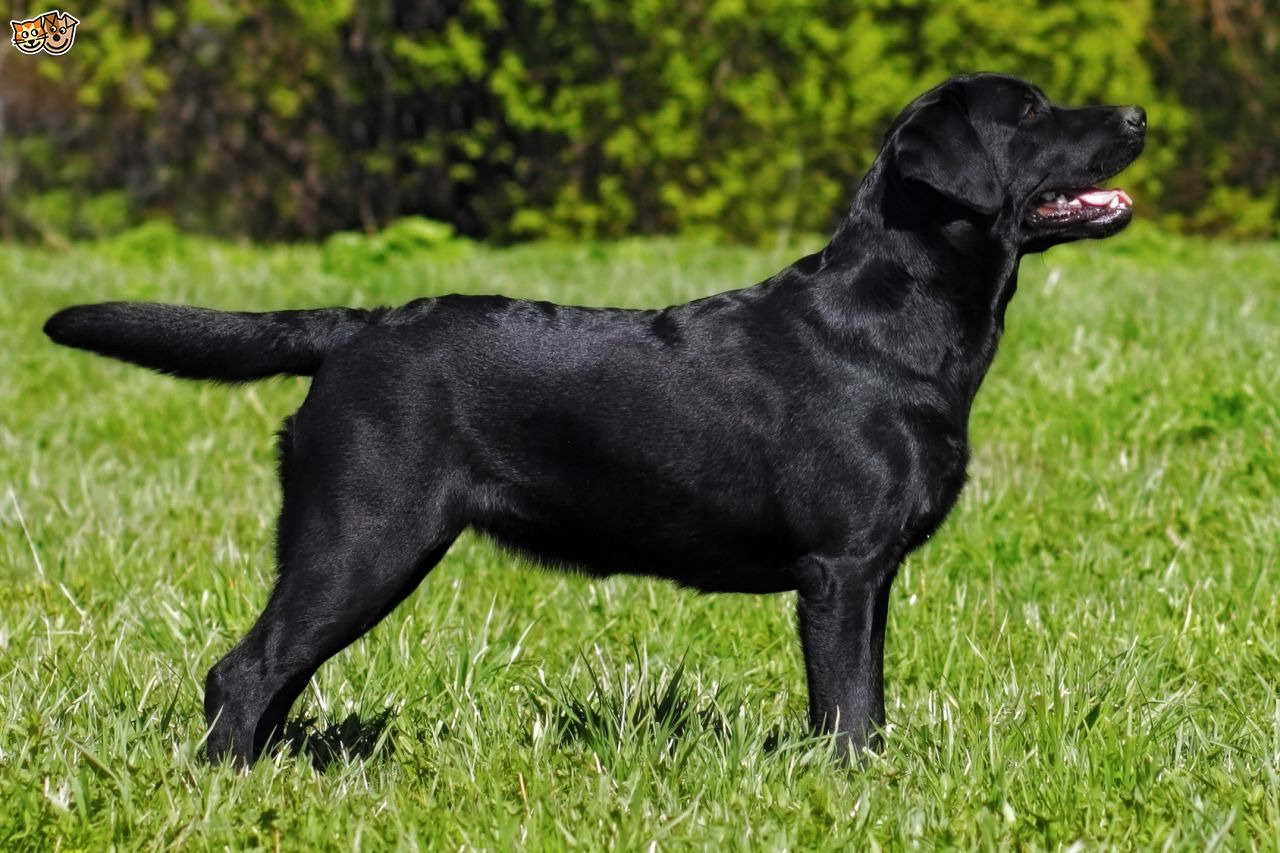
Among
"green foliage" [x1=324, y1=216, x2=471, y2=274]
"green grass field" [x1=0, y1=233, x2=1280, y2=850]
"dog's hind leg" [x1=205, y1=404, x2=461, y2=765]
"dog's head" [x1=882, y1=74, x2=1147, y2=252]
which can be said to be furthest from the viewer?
"green foliage" [x1=324, y1=216, x2=471, y2=274]

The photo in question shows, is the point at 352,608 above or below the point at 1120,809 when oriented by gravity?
above

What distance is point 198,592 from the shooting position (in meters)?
4.11

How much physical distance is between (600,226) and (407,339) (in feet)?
32.1

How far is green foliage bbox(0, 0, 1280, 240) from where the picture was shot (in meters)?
11.6

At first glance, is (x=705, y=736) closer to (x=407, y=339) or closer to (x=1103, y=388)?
(x=407, y=339)

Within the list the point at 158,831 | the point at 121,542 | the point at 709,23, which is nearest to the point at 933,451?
the point at 158,831

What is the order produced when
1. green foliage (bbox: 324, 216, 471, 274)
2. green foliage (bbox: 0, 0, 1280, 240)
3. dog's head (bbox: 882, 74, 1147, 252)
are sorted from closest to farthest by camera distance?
dog's head (bbox: 882, 74, 1147, 252), green foliage (bbox: 324, 216, 471, 274), green foliage (bbox: 0, 0, 1280, 240)

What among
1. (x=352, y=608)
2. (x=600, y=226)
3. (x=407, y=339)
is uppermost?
(x=407, y=339)

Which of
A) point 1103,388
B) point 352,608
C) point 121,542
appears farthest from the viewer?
point 1103,388

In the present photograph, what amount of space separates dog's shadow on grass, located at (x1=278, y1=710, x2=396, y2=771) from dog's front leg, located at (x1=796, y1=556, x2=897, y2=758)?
2.84 feet

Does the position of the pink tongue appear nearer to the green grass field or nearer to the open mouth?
the open mouth

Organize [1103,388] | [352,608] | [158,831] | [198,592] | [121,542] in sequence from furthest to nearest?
[1103,388] < [121,542] < [198,592] < [352,608] < [158,831]

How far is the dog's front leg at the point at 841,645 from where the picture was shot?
2953mm

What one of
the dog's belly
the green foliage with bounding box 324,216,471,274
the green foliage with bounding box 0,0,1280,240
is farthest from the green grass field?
the green foliage with bounding box 0,0,1280,240
